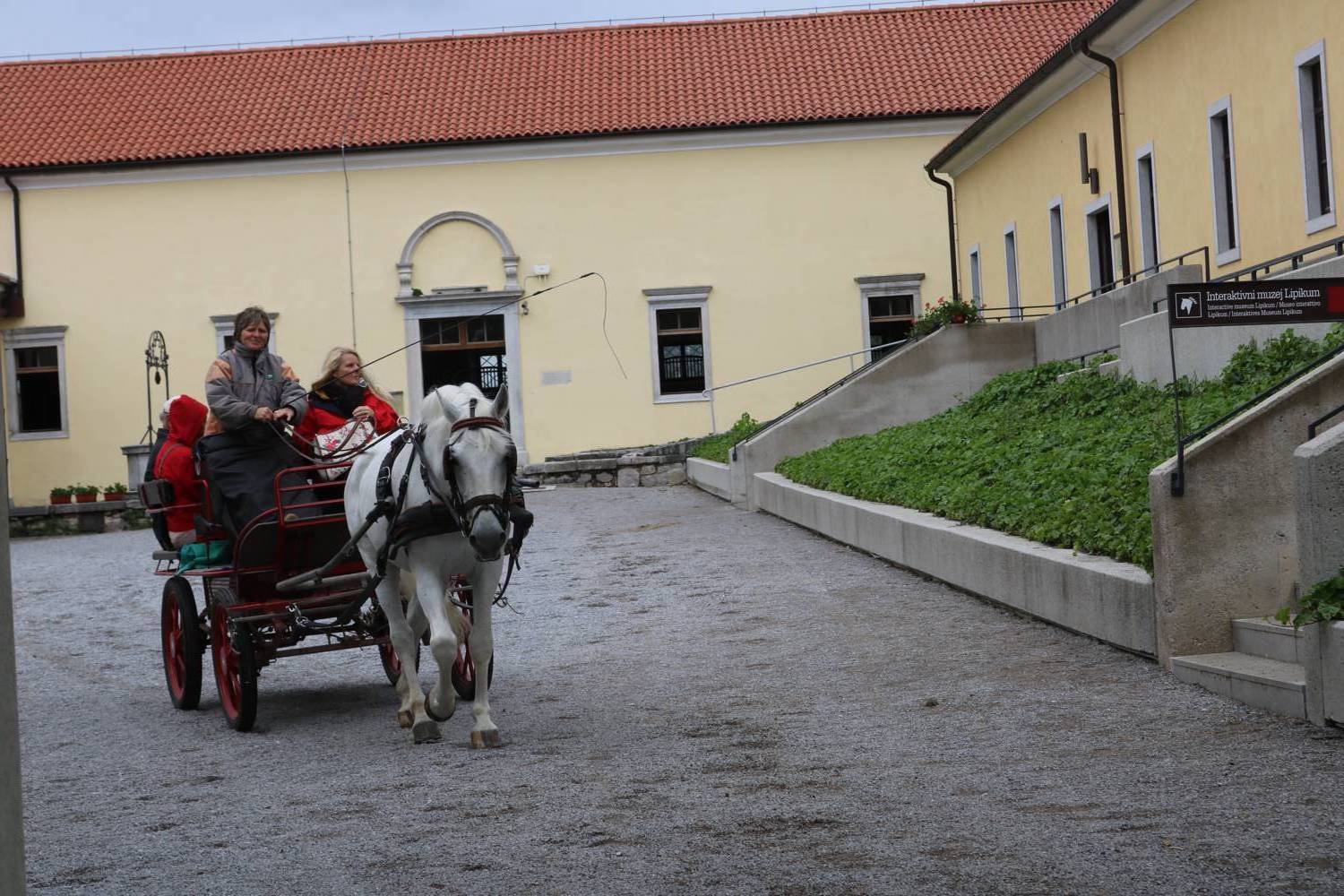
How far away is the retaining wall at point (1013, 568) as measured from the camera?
934 cm

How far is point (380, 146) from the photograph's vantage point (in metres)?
37.8

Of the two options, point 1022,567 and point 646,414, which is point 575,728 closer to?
point 1022,567

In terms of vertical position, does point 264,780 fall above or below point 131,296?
below

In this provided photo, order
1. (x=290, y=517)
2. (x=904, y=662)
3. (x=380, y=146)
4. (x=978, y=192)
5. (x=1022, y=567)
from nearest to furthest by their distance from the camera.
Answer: (x=290, y=517) < (x=904, y=662) < (x=1022, y=567) < (x=978, y=192) < (x=380, y=146)

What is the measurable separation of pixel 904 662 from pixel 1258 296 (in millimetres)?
3287

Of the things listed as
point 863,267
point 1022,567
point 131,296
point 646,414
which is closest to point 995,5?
point 863,267

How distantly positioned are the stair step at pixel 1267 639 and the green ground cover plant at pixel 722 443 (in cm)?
1894

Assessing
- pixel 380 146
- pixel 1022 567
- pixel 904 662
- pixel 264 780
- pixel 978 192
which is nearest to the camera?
pixel 264 780

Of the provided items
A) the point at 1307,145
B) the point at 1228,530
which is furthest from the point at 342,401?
the point at 1307,145

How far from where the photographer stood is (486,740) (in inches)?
319

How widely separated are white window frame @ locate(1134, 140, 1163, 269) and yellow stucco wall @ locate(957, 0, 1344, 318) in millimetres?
80

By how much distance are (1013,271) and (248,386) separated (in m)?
23.6

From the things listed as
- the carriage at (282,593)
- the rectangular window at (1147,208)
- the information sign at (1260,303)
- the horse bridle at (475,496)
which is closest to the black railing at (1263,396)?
the information sign at (1260,303)

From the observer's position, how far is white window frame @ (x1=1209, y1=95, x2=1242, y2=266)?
1973cm
